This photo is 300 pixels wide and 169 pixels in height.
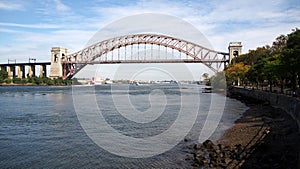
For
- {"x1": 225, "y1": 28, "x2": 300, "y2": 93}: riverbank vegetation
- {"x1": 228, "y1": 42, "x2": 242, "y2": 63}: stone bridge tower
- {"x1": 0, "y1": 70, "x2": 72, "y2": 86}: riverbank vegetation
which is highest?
{"x1": 228, "y1": 42, "x2": 242, "y2": 63}: stone bridge tower

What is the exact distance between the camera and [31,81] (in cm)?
9250

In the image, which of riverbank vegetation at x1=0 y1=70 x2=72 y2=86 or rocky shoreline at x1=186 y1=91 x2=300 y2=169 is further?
riverbank vegetation at x1=0 y1=70 x2=72 y2=86

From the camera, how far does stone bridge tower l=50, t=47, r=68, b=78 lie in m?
90.1

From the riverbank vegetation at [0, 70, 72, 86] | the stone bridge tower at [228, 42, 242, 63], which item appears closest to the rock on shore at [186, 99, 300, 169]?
the stone bridge tower at [228, 42, 242, 63]

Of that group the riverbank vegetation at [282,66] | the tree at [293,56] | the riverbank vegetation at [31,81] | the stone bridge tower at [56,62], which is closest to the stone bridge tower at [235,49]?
the riverbank vegetation at [282,66]

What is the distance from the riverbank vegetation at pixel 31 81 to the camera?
89975 mm

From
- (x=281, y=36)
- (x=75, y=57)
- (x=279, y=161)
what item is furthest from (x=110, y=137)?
(x=75, y=57)

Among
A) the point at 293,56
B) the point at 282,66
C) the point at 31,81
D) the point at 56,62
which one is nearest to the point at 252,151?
the point at 293,56

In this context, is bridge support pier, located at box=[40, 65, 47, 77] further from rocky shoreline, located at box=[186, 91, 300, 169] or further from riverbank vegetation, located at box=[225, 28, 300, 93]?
rocky shoreline, located at box=[186, 91, 300, 169]

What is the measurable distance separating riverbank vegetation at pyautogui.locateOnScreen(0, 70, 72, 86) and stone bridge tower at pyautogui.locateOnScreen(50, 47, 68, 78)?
207 centimetres

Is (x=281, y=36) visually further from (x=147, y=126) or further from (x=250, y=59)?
(x=147, y=126)

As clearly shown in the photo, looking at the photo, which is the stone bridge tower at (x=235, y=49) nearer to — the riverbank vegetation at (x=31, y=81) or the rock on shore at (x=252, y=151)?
the riverbank vegetation at (x=31, y=81)

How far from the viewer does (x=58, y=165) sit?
9766 millimetres

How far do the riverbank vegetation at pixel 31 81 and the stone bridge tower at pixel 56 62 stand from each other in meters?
2.07
